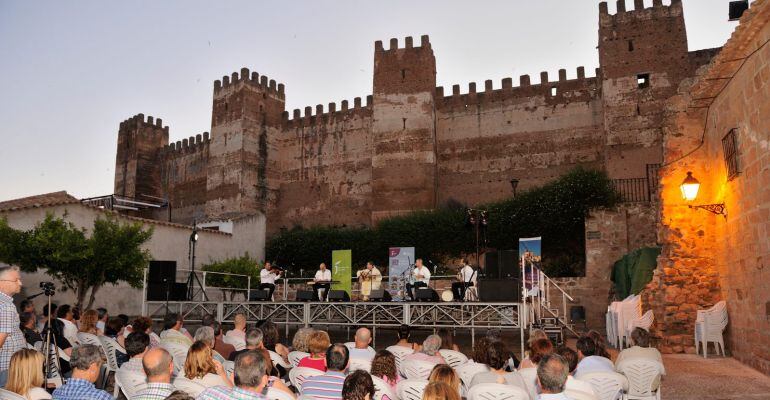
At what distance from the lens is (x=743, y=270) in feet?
26.9

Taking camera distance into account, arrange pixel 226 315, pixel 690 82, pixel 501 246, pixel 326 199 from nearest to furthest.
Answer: pixel 690 82
pixel 226 315
pixel 501 246
pixel 326 199

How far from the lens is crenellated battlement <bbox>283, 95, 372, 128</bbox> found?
2897 cm

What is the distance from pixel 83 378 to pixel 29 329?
3061mm

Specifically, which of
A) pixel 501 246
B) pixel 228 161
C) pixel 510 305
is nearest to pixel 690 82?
pixel 510 305

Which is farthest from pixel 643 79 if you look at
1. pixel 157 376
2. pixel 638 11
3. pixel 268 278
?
pixel 157 376

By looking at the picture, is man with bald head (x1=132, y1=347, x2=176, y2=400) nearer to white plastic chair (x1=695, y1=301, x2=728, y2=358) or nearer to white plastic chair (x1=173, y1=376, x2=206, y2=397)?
white plastic chair (x1=173, y1=376, x2=206, y2=397)

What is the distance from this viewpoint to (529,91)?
975 inches

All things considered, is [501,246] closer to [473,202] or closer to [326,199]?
[473,202]

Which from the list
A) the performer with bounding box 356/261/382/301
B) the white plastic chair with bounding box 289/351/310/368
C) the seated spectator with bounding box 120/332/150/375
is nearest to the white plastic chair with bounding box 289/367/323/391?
the white plastic chair with bounding box 289/351/310/368

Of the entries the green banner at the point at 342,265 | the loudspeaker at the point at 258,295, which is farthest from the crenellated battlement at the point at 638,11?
the loudspeaker at the point at 258,295

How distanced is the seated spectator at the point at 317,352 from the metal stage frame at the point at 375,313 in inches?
181

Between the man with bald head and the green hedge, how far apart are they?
622 inches

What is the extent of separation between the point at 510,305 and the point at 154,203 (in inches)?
1195

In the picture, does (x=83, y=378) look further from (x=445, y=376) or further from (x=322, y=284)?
(x=322, y=284)
